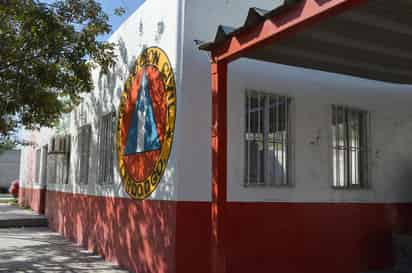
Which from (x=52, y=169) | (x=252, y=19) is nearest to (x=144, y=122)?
(x=252, y=19)

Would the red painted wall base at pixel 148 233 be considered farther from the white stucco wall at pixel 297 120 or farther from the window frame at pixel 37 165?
the window frame at pixel 37 165

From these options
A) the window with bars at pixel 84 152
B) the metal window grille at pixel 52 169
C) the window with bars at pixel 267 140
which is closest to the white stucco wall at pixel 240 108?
the window with bars at pixel 267 140

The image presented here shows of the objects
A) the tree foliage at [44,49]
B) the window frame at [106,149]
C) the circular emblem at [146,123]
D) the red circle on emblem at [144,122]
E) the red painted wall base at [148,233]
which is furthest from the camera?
the window frame at [106,149]

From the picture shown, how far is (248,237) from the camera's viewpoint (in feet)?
21.9

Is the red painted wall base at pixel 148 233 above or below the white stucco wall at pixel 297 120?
below

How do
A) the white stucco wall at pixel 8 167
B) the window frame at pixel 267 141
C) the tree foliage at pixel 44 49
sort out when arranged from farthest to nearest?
1. the white stucco wall at pixel 8 167
2. the tree foliage at pixel 44 49
3. the window frame at pixel 267 141

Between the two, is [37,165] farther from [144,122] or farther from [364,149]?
[364,149]

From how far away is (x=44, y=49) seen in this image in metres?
7.96

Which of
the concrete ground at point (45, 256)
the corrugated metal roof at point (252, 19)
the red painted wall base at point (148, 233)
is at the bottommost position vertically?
the concrete ground at point (45, 256)

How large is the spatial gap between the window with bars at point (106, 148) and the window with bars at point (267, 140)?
→ 3.15 m

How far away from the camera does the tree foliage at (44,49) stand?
7742 millimetres

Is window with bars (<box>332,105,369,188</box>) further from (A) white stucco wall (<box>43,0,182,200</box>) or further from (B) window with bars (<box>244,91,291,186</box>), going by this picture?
(A) white stucco wall (<box>43,0,182,200</box>)

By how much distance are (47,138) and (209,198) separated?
11.6 m

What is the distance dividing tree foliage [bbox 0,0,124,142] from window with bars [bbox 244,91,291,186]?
3.25 meters
